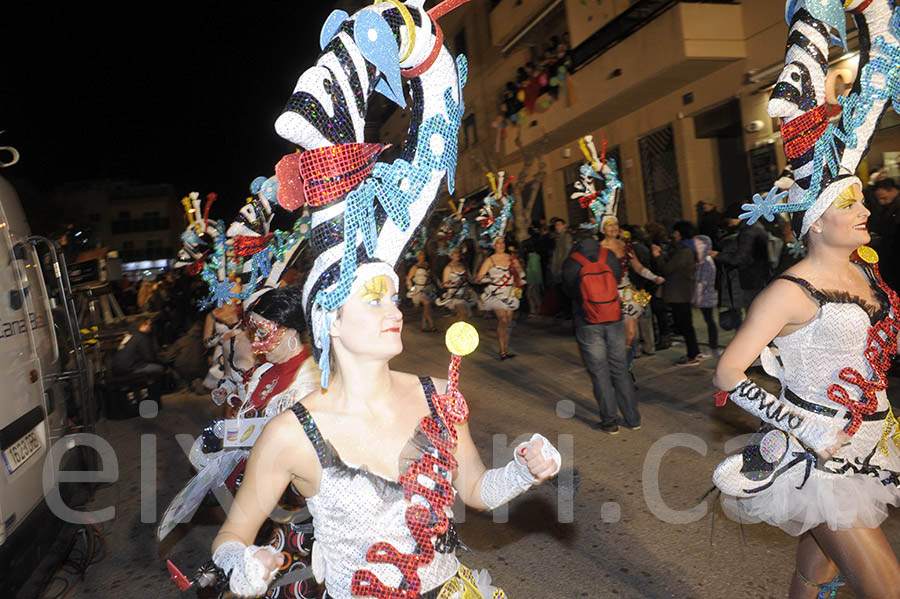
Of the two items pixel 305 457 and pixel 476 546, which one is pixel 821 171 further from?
pixel 476 546

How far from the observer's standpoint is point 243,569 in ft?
5.41

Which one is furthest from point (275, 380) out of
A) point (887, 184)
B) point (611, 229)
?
point (887, 184)

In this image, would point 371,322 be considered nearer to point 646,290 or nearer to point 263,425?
point 263,425

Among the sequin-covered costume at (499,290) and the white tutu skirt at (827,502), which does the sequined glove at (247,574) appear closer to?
the white tutu skirt at (827,502)

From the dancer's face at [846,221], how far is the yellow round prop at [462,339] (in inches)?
66.2

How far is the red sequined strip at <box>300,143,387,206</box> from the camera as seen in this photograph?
180 centimetres

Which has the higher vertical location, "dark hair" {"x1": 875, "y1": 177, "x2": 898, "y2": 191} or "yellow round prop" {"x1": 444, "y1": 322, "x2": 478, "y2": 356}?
"dark hair" {"x1": 875, "y1": 177, "x2": 898, "y2": 191}

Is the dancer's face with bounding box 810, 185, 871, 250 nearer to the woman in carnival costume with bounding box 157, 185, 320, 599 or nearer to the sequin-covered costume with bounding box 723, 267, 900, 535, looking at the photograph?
the sequin-covered costume with bounding box 723, 267, 900, 535

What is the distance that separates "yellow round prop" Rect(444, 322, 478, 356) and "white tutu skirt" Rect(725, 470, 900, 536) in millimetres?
1477

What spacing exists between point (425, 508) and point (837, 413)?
1.70m

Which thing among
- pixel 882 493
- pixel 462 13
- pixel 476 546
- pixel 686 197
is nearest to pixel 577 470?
pixel 476 546

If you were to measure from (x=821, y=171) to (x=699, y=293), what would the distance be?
21.4 ft

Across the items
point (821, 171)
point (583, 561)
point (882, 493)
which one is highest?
point (821, 171)

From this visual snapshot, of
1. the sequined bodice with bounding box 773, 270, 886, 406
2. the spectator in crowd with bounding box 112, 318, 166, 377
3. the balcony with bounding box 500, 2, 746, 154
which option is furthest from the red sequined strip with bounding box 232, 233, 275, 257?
the balcony with bounding box 500, 2, 746, 154
